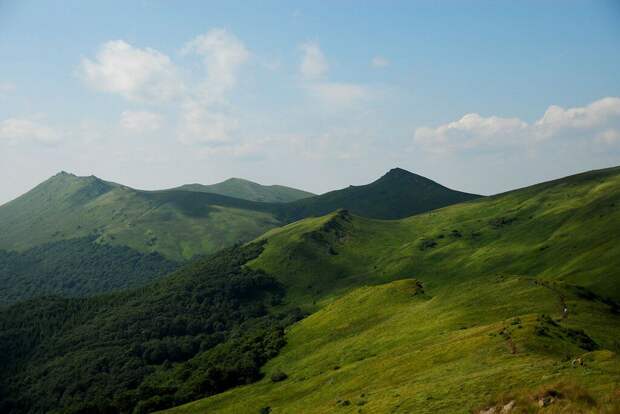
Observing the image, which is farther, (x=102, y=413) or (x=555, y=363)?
(x=102, y=413)

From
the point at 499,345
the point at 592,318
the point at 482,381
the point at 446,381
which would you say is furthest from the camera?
the point at 592,318

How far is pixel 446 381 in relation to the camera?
52.8m

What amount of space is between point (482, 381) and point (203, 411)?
7443 centimetres

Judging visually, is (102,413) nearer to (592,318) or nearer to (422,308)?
(422,308)

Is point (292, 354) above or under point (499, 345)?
under

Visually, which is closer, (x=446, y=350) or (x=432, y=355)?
(x=446, y=350)

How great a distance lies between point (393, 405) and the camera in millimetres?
50719

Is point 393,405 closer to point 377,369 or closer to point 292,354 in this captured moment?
point 377,369

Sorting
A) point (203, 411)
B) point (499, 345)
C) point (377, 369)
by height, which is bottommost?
point (203, 411)

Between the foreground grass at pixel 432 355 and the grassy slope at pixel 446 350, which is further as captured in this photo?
the foreground grass at pixel 432 355

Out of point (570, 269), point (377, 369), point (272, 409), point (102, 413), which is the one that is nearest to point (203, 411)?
point (272, 409)

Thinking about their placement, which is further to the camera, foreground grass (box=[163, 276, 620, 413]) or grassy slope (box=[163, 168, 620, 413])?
foreground grass (box=[163, 276, 620, 413])

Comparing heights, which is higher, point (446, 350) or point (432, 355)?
point (446, 350)

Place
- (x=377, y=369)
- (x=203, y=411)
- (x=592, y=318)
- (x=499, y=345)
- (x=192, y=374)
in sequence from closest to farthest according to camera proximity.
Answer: (x=499, y=345), (x=377, y=369), (x=592, y=318), (x=203, y=411), (x=192, y=374)
